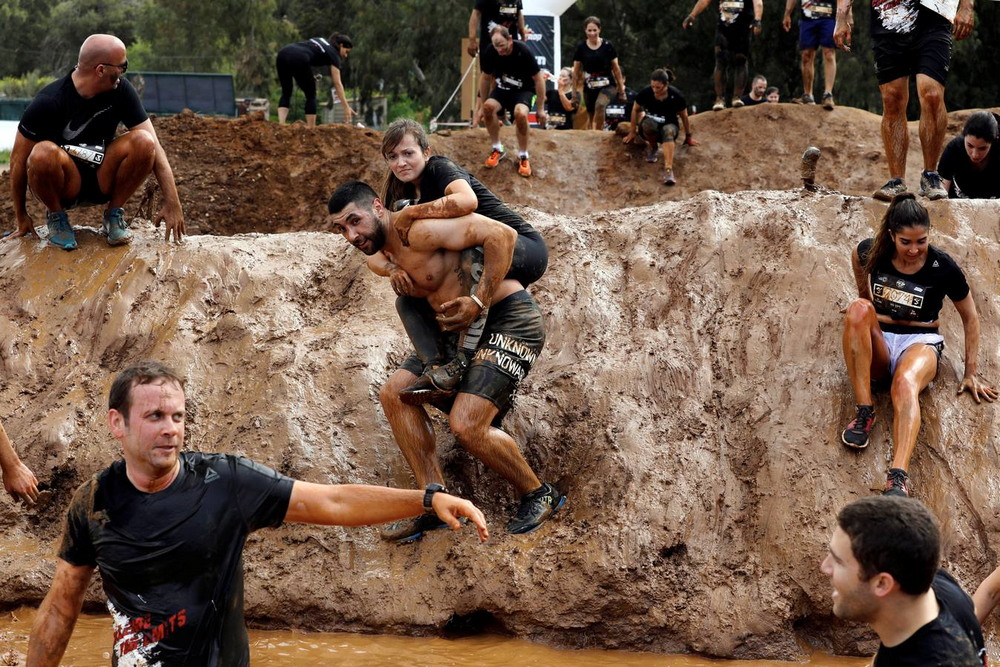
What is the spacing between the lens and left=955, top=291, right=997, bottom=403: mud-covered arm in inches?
225

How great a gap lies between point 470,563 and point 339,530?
0.77 meters

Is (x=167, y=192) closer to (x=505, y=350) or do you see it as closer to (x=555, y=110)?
(x=505, y=350)

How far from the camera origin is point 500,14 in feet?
39.1

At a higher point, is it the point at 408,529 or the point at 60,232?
the point at 60,232

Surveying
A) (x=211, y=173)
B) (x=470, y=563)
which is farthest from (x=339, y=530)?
(x=211, y=173)

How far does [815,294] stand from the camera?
6492 millimetres

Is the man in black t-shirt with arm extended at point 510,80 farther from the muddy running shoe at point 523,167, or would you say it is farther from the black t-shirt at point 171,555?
the black t-shirt at point 171,555

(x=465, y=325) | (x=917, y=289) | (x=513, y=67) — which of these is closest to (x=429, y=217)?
(x=465, y=325)

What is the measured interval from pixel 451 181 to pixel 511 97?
243 inches

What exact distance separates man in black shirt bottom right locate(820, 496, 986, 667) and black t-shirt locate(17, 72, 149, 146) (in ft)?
19.6

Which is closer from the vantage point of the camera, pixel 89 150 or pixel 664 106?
pixel 89 150

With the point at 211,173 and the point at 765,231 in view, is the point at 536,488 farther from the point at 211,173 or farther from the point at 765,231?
the point at 211,173

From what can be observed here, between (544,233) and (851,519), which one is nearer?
(851,519)

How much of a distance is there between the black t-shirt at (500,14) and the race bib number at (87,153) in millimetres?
5679
